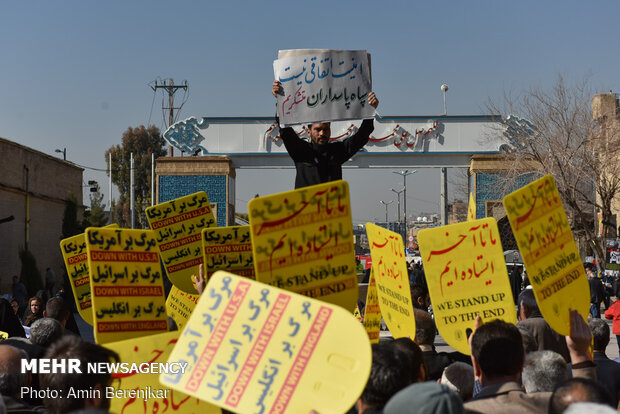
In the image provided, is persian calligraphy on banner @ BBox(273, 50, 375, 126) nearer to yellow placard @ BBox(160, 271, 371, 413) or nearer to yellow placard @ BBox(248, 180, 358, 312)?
yellow placard @ BBox(248, 180, 358, 312)

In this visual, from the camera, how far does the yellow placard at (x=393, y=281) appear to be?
16.4ft

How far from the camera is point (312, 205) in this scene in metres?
3.57

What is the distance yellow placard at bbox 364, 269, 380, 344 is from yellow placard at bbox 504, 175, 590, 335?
5.05 ft

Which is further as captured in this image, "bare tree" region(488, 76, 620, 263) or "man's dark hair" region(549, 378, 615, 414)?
"bare tree" region(488, 76, 620, 263)

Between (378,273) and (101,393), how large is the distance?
2.48 meters

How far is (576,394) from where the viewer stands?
3025 millimetres

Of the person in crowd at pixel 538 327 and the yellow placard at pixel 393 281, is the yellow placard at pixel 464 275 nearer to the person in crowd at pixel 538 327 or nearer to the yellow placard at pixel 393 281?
the yellow placard at pixel 393 281

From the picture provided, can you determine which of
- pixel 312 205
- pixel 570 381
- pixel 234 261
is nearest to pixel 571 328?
pixel 570 381

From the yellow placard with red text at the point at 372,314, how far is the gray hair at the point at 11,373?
2.36 meters

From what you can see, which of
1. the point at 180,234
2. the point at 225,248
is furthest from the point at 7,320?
the point at 225,248

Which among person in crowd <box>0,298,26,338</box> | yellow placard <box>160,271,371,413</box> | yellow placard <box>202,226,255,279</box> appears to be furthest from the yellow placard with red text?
person in crowd <box>0,298,26,338</box>

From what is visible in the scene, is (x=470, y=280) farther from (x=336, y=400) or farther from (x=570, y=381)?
(x=336, y=400)

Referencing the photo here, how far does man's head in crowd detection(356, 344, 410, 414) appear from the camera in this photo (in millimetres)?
3189

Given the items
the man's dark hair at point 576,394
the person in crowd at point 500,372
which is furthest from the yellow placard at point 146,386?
the man's dark hair at point 576,394
